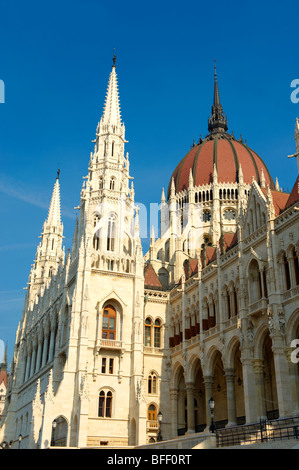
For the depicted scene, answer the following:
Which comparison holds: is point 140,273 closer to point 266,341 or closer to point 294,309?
point 266,341

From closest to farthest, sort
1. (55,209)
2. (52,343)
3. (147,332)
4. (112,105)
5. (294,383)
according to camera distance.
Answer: (294,383), (147,332), (52,343), (112,105), (55,209)

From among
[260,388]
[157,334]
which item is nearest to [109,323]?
[157,334]

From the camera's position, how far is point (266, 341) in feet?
117

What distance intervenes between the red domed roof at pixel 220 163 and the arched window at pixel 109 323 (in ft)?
84.1

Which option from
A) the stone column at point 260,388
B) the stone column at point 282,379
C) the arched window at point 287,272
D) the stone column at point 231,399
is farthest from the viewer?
the stone column at point 231,399

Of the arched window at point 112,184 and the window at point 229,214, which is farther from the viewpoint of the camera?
the window at point 229,214

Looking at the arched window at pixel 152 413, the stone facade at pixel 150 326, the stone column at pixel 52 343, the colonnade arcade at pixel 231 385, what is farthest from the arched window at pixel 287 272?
the stone column at pixel 52 343

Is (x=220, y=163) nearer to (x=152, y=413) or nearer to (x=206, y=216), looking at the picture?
(x=206, y=216)

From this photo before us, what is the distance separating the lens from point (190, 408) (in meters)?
42.0

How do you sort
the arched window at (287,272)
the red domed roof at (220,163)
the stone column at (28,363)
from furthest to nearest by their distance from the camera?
the red domed roof at (220,163), the stone column at (28,363), the arched window at (287,272)

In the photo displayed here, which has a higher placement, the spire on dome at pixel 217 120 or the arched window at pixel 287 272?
the spire on dome at pixel 217 120

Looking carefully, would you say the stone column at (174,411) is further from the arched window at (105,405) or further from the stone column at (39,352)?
the stone column at (39,352)

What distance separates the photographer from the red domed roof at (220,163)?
64750mm

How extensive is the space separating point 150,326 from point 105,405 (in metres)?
8.71
